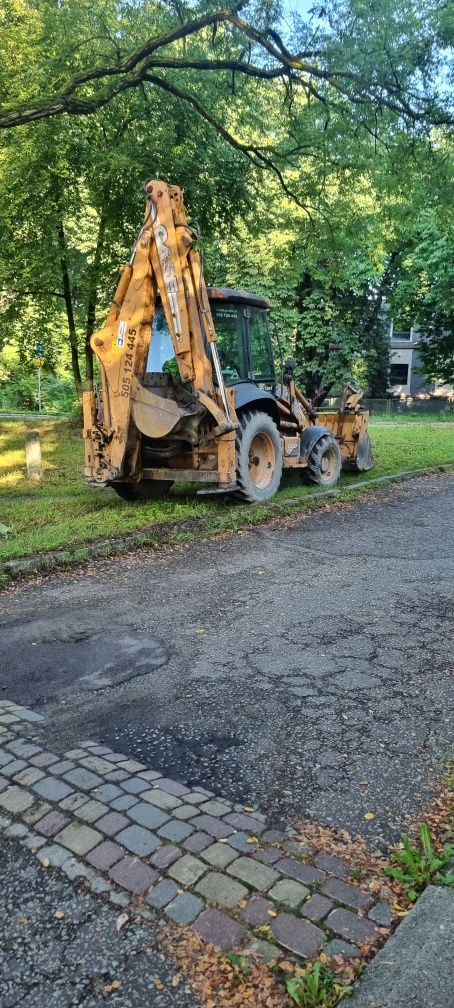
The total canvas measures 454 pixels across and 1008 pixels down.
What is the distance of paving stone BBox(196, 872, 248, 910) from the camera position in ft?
8.19

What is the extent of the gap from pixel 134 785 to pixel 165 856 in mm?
520

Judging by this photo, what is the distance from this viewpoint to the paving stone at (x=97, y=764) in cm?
336

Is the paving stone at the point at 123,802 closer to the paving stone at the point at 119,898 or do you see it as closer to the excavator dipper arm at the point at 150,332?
the paving stone at the point at 119,898

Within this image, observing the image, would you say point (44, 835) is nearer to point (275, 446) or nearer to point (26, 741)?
point (26, 741)

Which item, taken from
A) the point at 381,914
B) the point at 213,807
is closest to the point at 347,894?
the point at 381,914

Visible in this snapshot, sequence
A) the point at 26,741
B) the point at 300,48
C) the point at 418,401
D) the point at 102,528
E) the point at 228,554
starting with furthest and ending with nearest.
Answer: the point at 418,401 → the point at 300,48 → the point at 102,528 → the point at 228,554 → the point at 26,741

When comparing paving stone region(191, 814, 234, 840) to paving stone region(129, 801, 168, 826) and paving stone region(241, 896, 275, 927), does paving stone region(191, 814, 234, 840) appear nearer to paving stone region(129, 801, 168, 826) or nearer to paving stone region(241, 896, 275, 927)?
paving stone region(129, 801, 168, 826)

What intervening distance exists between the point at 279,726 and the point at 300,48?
27.3ft

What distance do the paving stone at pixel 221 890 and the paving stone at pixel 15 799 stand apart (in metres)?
0.93

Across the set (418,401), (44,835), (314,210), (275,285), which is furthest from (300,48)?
(418,401)

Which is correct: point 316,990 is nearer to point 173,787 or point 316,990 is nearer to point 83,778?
point 173,787

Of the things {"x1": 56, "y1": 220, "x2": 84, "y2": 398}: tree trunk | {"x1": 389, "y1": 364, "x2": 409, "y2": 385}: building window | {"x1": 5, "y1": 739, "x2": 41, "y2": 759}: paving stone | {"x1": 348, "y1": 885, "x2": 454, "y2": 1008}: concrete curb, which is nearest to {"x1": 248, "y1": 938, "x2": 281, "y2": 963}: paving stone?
{"x1": 348, "y1": 885, "x2": 454, "y2": 1008}: concrete curb

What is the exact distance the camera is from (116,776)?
3.30 meters

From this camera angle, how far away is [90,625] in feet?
17.8
